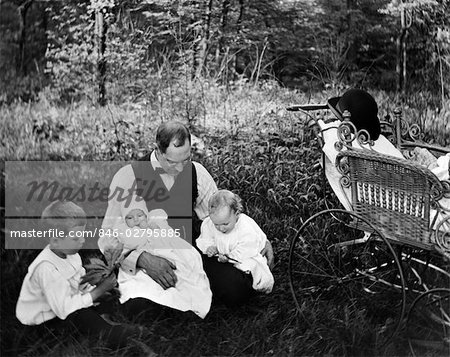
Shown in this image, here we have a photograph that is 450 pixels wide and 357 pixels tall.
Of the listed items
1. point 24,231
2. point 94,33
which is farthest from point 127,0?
point 24,231

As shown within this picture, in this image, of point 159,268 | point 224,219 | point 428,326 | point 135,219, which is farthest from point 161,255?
point 428,326

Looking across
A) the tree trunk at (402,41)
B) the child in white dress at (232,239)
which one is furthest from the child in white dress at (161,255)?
the tree trunk at (402,41)

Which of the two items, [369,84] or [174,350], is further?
[369,84]

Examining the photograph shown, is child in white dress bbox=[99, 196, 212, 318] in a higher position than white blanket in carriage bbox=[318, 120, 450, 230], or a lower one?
lower

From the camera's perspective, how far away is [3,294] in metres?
3.81

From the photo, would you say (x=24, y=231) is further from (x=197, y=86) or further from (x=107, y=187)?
(x=197, y=86)

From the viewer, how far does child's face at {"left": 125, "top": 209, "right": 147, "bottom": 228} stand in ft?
12.7

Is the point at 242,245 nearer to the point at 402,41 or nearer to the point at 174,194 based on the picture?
the point at 174,194

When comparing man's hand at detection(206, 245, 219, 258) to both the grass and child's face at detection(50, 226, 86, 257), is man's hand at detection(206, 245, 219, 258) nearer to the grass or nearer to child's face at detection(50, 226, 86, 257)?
the grass

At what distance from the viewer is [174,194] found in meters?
3.93

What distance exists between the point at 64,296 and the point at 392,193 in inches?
67.0

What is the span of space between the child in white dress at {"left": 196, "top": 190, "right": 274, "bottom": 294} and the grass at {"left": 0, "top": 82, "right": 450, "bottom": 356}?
5.5 inches

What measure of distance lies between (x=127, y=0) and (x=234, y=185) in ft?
3.78

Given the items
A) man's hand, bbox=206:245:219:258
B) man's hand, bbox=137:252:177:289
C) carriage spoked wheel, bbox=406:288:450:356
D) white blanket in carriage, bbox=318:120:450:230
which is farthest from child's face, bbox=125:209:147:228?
carriage spoked wheel, bbox=406:288:450:356
